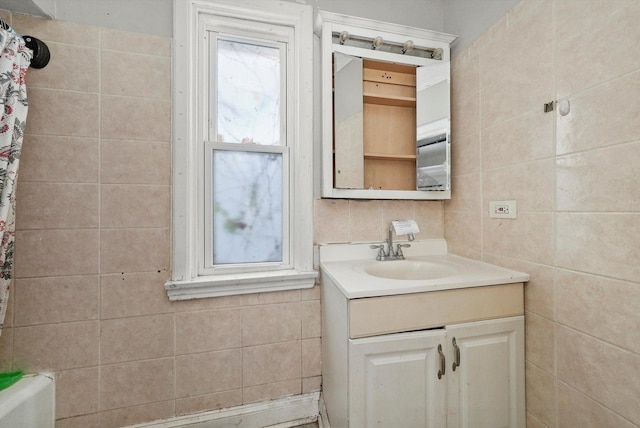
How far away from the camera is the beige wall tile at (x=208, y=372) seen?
1.18 metres

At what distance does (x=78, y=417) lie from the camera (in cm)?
108

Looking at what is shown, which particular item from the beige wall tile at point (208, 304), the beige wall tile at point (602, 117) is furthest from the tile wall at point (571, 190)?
the beige wall tile at point (208, 304)

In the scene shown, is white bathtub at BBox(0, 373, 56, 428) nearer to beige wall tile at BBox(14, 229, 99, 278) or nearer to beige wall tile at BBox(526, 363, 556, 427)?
beige wall tile at BBox(14, 229, 99, 278)

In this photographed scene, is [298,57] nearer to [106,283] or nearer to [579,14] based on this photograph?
[579,14]

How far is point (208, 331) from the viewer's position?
1.20 m

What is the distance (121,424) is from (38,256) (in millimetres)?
828

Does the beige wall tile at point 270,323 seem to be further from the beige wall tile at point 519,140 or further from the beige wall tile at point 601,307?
the beige wall tile at point 519,140

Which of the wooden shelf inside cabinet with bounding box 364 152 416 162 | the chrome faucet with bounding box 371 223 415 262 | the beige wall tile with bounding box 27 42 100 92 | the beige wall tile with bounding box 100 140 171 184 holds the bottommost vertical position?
the chrome faucet with bounding box 371 223 415 262

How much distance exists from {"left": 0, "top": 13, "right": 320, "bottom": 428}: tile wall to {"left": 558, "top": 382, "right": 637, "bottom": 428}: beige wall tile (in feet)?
4.28

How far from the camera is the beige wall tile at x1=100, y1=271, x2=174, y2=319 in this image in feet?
3.66

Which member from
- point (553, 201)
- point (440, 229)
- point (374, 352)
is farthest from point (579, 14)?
point (374, 352)

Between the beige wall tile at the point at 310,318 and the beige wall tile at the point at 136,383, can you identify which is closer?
the beige wall tile at the point at 136,383

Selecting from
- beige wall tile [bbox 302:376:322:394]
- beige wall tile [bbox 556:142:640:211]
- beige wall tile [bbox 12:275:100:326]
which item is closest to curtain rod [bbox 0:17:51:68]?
beige wall tile [bbox 12:275:100:326]

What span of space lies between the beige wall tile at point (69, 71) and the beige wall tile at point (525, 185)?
1842 mm
